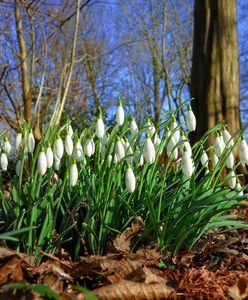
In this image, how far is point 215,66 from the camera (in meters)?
4.78

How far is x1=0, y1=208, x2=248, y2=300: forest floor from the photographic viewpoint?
1327 millimetres

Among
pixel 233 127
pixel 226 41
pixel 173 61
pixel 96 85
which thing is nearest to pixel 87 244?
pixel 233 127

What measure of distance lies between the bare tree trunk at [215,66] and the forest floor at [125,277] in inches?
107

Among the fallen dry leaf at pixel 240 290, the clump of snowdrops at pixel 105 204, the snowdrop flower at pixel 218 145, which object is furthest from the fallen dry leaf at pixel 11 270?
the snowdrop flower at pixel 218 145

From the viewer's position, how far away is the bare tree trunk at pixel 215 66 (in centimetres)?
460

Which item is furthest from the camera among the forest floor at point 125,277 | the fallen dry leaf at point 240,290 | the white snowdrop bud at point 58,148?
the white snowdrop bud at point 58,148

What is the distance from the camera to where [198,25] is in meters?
5.04

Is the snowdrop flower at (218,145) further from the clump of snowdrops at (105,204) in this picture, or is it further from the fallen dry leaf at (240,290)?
the fallen dry leaf at (240,290)

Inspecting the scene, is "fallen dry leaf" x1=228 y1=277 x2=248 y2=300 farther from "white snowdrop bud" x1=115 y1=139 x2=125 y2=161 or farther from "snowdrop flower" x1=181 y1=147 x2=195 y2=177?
"white snowdrop bud" x1=115 y1=139 x2=125 y2=161

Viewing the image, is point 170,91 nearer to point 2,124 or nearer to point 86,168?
point 2,124

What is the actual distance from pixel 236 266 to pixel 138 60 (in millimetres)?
13112

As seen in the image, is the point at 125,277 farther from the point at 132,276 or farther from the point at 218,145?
the point at 218,145

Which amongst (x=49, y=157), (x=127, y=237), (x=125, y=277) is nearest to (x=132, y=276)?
(x=125, y=277)

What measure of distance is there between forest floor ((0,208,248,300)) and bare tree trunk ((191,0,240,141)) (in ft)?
8.96
